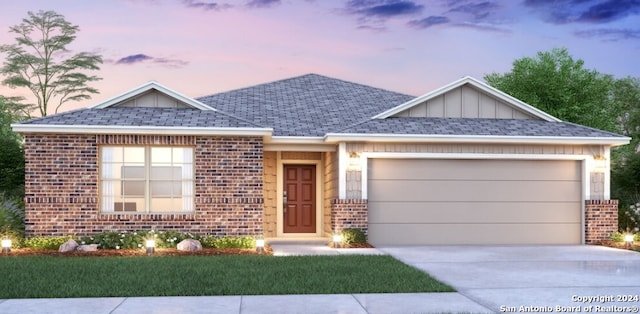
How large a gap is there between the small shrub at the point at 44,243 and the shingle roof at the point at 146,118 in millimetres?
2621

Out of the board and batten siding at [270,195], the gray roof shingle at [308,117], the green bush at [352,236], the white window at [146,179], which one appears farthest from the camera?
the board and batten siding at [270,195]

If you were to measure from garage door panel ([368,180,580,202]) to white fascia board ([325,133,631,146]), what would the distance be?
1.10 metres

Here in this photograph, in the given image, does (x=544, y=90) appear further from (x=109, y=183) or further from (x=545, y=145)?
(x=109, y=183)

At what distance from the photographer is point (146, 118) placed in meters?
16.5

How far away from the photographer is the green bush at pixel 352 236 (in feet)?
54.5

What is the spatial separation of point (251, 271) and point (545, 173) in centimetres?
952

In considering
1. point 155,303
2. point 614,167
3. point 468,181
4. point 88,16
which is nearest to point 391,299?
point 155,303

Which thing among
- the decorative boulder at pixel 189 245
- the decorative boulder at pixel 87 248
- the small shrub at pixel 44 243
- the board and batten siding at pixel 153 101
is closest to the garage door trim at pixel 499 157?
the decorative boulder at pixel 189 245

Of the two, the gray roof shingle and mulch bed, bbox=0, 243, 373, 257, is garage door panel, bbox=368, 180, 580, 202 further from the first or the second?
mulch bed, bbox=0, 243, 373, 257

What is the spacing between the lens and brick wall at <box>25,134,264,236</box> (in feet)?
52.1

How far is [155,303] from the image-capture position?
8.67 m

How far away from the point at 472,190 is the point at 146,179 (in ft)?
26.3

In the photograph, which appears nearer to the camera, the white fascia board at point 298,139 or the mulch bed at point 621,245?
the mulch bed at point 621,245

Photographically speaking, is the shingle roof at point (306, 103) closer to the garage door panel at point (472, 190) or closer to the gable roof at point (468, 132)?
the gable roof at point (468, 132)
